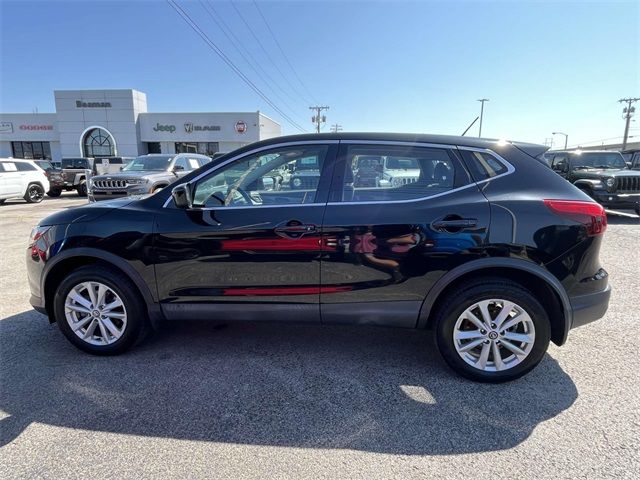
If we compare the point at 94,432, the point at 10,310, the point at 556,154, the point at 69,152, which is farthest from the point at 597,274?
the point at 69,152

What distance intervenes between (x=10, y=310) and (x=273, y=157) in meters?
3.53

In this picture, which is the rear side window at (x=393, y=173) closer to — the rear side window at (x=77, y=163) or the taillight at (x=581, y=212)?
the taillight at (x=581, y=212)

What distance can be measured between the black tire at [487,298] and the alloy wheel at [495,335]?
0.09ft

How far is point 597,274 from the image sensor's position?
2.72 meters

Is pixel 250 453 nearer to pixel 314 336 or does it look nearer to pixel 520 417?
pixel 314 336

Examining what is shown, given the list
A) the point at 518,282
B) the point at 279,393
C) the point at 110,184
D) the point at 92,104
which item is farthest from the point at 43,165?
the point at 518,282

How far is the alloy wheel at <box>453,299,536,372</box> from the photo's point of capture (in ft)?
8.78

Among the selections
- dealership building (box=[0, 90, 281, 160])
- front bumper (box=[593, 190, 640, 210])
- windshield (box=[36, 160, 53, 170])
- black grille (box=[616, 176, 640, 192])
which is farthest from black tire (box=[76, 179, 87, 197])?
black grille (box=[616, 176, 640, 192])

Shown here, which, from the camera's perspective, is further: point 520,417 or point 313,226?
point 313,226

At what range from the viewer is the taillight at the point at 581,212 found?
102 inches

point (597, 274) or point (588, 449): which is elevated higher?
point (597, 274)

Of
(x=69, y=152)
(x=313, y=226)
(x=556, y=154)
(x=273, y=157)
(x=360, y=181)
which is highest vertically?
(x=69, y=152)

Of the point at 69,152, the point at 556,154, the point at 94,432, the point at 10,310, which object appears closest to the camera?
the point at 94,432

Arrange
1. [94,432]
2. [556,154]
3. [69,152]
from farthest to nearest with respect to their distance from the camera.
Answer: [69,152] < [556,154] < [94,432]
